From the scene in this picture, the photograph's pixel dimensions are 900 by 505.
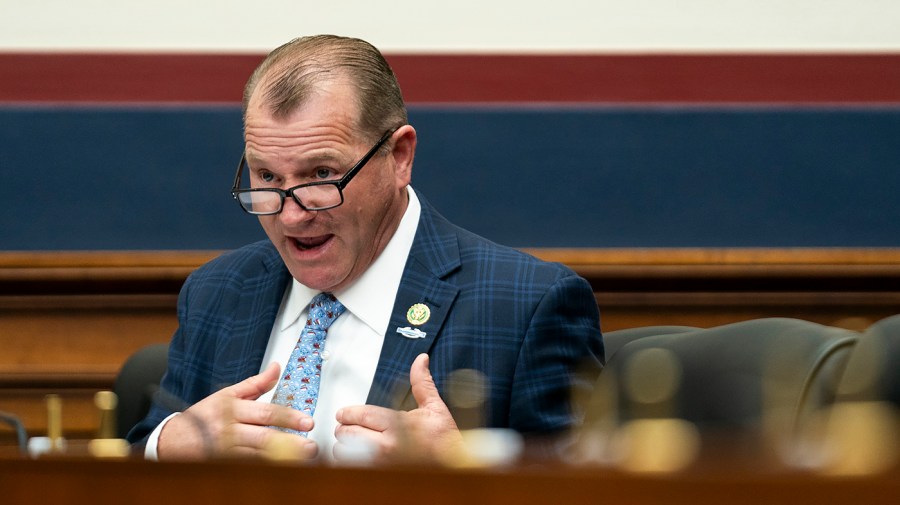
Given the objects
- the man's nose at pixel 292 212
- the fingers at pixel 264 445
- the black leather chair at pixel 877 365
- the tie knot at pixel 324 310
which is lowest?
the fingers at pixel 264 445

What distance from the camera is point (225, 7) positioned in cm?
303

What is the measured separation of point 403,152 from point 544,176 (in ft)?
2.91

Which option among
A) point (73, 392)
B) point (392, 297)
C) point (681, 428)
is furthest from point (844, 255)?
point (681, 428)

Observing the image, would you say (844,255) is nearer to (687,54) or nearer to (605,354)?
(687,54)

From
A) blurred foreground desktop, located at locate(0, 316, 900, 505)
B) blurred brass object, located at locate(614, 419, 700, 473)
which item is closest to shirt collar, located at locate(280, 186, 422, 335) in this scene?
blurred foreground desktop, located at locate(0, 316, 900, 505)

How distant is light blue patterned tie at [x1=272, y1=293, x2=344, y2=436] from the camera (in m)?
1.96

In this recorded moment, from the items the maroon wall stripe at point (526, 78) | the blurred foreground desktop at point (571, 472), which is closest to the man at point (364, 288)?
the maroon wall stripe at point (526, 78)

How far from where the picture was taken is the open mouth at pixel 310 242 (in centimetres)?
202

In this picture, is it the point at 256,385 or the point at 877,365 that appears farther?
the point at 256,385

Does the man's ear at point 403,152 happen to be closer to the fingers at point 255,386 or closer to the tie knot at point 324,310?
the tie knot at point 324,310

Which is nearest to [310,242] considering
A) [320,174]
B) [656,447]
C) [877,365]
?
[320,174]

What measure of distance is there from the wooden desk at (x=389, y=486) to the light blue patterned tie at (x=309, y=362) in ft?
3.71

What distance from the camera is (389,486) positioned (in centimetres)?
71

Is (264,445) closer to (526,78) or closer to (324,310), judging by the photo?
(324,310)
